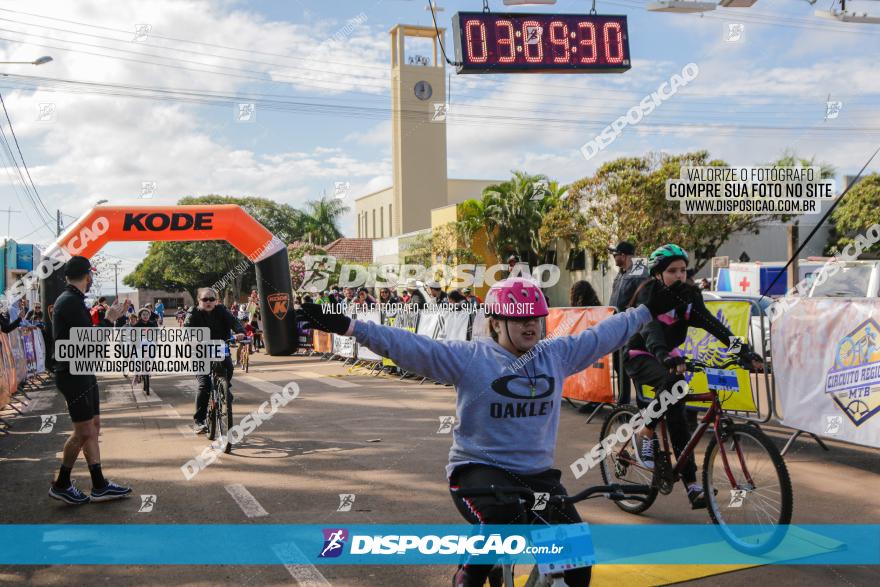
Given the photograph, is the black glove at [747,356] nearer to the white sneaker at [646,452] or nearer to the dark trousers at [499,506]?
the white sneaker at [646,452]

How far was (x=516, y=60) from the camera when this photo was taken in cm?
1323

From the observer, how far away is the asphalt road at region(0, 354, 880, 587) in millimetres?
4652

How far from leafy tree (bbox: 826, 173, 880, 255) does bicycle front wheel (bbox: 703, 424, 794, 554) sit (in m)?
35.2

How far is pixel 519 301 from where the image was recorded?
10.3ft

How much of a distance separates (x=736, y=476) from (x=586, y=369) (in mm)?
5386

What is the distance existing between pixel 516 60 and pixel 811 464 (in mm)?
8858

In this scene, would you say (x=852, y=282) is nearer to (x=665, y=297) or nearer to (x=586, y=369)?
(x=586, y=369)

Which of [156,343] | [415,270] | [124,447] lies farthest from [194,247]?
[124,447]

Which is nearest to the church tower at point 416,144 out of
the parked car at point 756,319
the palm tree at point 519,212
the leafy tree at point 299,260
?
the leafy tree at point 299,260

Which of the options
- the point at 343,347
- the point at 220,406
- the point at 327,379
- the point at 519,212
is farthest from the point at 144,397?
the point at 519,212

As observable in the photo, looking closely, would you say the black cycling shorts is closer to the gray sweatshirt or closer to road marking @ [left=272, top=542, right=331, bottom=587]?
road marking @ [left=272, top=542, right=331, bottom=587]

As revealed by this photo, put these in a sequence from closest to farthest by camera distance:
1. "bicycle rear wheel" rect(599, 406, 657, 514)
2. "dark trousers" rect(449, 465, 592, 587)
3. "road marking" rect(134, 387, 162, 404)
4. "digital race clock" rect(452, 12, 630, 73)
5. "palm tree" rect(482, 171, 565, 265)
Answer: "dark trousers" rect(449, 465, 592, 587) < "bicycle rear wheel" rect(599, 406, 657, 514) < "digital race clock" rect(452, 12, 630, 73) < "road marking" rect(134, 387, 162, 404) < "palm tree" rect(482, 171, 565, 265)

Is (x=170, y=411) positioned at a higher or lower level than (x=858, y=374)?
lower

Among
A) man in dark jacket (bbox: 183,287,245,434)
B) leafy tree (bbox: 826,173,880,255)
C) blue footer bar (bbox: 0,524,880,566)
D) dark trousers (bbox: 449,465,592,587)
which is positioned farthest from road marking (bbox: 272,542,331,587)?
leafy tree (bbox: 826,173,880,255)
